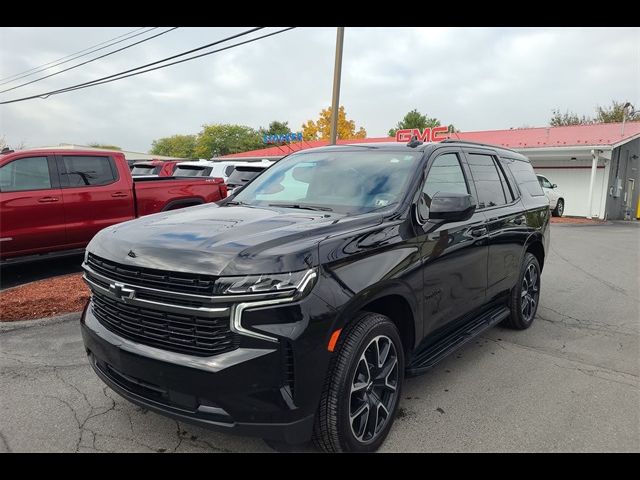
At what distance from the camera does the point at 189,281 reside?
7.64 ft

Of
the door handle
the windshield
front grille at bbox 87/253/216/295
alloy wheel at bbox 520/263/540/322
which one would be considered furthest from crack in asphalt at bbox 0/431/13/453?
alloy wheel at bbox 520/263/540/322

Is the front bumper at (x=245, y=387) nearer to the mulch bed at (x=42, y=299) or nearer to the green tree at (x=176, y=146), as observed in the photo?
the mulch bed at (x=42, y=299)

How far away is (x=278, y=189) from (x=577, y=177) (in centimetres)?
2240

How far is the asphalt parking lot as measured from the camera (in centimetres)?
296

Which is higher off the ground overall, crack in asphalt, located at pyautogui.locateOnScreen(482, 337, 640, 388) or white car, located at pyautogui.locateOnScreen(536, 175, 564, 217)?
white car, located at pyautogui.locateOnScreen(536, 175, 564, 217)

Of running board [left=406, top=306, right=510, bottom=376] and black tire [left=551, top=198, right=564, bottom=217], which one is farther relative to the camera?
black tire [left=551, top=198, right=564, bottom=217]

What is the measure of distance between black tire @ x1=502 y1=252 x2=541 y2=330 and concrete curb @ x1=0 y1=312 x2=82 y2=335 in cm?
484

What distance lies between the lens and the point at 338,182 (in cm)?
371

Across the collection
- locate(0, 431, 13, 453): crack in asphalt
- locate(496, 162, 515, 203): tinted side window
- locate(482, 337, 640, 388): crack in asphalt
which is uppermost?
locate(496, 162, 515, 203): tinted side window

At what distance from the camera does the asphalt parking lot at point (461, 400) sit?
296cm

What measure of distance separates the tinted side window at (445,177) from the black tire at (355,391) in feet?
3.96

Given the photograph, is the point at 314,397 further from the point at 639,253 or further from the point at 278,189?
the point at 639,253

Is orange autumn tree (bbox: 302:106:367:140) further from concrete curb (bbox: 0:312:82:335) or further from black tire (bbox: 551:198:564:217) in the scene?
concrete curb (bbox: 0:312:82:335)
